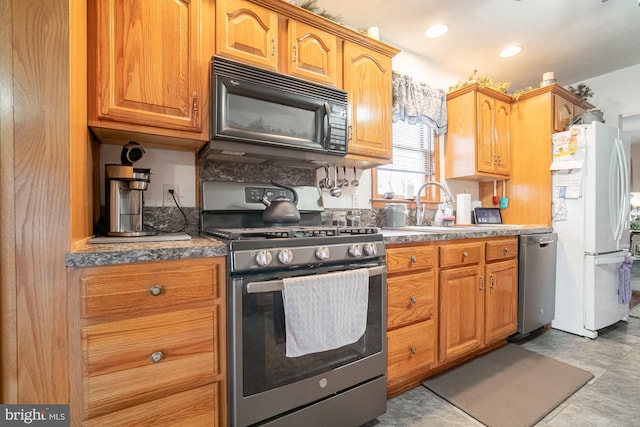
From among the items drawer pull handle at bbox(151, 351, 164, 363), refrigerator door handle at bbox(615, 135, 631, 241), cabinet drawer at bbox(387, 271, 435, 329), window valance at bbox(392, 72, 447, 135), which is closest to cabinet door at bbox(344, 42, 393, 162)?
window valance at bbox(392, 72, 447, 135)

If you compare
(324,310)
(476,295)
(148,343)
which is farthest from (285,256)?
(476,295)

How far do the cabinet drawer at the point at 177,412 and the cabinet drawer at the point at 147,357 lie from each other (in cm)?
2

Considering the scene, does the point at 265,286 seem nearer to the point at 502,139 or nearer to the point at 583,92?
the point at 502,139

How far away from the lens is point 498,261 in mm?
2162

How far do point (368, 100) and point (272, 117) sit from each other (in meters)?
0.72

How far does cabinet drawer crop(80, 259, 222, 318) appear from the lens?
0.93 metres

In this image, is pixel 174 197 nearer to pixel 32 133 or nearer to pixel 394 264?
pixel 32 133

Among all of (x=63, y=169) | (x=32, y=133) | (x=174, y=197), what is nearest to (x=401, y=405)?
(x=174, y=197)

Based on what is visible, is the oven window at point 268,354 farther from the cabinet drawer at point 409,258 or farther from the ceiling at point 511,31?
the ceiling at point 511,31

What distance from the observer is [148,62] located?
133 centimetres

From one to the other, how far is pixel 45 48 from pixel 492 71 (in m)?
3.67

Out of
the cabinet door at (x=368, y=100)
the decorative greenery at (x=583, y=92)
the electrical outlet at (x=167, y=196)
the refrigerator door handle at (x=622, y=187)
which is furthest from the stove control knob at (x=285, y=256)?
the decorative greenery at (x=583, y=92)

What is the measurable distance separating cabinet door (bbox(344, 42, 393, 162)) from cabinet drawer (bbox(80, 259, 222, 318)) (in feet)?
3.89

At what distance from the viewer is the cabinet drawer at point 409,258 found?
1587mm
